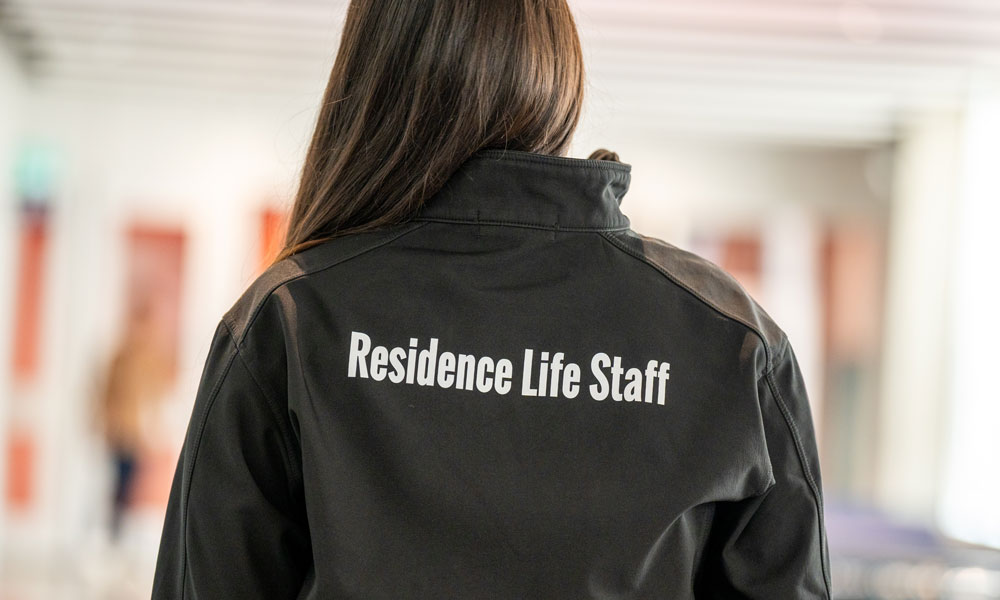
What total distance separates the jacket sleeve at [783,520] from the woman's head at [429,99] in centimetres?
34

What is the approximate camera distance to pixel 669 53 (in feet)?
21.1

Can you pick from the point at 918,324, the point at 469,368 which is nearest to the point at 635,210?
the point at 918,324

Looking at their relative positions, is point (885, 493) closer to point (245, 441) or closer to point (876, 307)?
A: point (876, 307)

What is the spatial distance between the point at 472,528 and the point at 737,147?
8.56 meters

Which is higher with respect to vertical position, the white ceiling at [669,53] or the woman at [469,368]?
the white ceiling at [669,53]

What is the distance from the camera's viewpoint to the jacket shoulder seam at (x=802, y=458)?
100cm

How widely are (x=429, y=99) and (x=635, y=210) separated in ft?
27.1

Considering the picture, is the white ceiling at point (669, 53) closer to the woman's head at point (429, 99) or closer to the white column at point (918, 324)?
the white column at point (918, 324)

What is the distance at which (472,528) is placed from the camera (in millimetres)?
922

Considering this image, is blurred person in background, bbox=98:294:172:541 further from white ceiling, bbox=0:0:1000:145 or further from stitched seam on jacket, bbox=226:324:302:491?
stitched seam on jacket, bbox=226:324:302:491

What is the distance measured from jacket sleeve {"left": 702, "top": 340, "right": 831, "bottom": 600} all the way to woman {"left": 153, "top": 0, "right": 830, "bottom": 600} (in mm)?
23

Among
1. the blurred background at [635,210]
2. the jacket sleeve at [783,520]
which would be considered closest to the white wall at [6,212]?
the blurred background at [635,210]

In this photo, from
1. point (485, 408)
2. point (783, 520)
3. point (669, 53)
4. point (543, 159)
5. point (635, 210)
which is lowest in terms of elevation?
point (783, 520)

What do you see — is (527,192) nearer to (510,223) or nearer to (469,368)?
(510,223)
